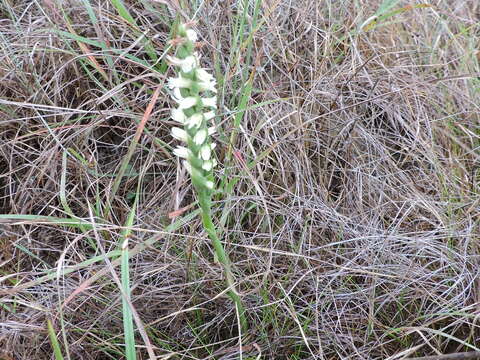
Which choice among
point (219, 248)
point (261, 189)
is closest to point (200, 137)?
point (219, 248)

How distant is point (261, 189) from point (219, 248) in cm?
35

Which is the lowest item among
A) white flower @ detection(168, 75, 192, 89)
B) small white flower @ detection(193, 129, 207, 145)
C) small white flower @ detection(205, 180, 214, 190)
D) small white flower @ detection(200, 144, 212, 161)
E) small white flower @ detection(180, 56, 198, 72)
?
small white flower @ detection(205, 180, 214, 190)

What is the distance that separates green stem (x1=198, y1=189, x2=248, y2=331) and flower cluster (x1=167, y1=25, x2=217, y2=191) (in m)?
0.03

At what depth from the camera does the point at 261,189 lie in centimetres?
158

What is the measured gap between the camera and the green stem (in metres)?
1.19

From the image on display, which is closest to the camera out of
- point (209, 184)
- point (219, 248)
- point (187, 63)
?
point (187, 63)

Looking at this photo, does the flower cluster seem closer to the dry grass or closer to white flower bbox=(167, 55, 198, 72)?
white flower bbox=(167, 55, 198, 72)

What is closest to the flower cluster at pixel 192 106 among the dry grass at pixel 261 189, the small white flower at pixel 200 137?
the small white flower at pixel 200 137

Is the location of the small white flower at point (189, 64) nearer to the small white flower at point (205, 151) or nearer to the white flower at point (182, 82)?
the white flower at point (182, 82)

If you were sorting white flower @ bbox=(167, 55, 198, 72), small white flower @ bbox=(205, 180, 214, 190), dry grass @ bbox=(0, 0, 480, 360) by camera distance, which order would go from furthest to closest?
dry grass @ bbox=(0, 0, 480, 360), small white flower @ bbox=(205, 180, 214, 190), white flower @ bbox=(167, 55, 198, 72)

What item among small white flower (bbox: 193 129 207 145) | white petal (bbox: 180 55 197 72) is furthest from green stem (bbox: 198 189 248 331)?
white petal (bbox: 180 55 197 72)

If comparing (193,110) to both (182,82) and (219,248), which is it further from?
(219,248)

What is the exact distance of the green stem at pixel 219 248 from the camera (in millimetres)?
1186

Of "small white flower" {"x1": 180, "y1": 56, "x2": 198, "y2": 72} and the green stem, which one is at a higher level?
"small white flower" {"x1": 180, "y1": 56, "x2": 198, "y2": 72}
